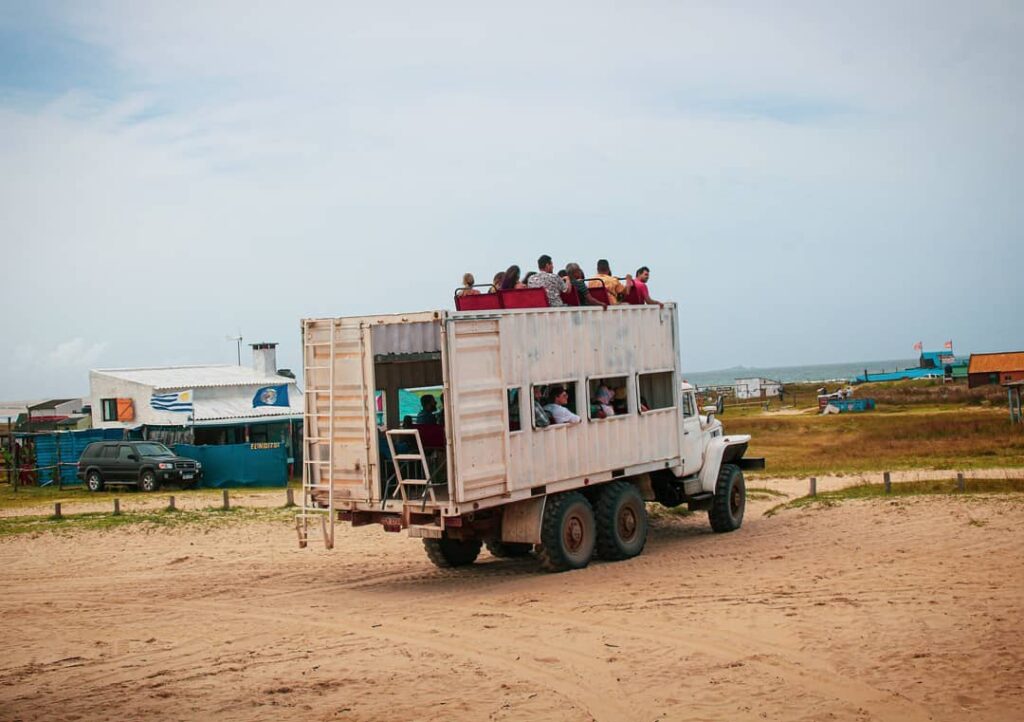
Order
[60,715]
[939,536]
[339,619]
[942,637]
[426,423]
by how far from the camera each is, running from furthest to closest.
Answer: [939,536] < [426,423] < [339,619] < [942,637] < [60,715]

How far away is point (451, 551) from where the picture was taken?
15930 millimetres

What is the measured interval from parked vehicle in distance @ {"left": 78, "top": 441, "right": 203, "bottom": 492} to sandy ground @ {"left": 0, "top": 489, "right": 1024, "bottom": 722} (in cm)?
1584

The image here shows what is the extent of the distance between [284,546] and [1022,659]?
12575 millimetres

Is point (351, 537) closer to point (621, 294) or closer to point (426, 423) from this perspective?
point (426, 423)

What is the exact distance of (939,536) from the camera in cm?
1579

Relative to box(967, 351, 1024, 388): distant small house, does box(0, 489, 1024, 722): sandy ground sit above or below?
below

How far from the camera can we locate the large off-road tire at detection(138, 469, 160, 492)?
109ft

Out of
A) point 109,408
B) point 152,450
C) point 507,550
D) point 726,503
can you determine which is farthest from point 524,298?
point 109,408

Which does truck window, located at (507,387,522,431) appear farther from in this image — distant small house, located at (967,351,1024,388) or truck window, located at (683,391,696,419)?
distant small house, located at (967,351,1024,388)

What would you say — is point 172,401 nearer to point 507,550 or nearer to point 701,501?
point 507,550

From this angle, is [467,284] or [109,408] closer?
[467,284]

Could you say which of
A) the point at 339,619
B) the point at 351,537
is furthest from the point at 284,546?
the point at 339,619

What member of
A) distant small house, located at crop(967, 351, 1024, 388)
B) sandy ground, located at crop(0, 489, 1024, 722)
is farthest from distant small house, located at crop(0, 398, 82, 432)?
distant small house, located at crop(967, 351, 1024, 388)

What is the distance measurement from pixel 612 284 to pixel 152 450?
22511 mm
